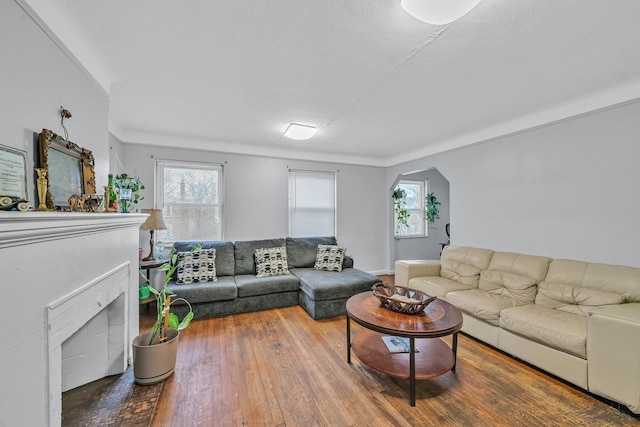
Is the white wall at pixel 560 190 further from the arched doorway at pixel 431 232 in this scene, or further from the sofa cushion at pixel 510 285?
the arched doorway at pixel 431 232

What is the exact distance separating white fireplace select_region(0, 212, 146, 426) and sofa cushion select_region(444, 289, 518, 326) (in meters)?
3.10

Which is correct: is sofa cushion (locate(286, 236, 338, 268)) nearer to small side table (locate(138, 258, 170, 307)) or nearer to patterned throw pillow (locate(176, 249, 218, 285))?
patterned throw pillow (locate(176, 249, 218, 285))

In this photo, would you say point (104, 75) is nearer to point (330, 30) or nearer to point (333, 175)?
point (330, 30)

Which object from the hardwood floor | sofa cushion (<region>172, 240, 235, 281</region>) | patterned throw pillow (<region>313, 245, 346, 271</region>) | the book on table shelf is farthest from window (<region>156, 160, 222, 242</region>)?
the book on table shelf

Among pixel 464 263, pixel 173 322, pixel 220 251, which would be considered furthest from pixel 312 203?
pixel 173 322

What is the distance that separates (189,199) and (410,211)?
446cm

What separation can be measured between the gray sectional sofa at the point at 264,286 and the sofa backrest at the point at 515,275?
1362 millimetres

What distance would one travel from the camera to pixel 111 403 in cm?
178

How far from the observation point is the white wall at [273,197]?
3.84 metres

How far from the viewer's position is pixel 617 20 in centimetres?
154

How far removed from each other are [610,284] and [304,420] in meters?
2.78

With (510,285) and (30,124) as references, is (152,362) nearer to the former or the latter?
(30,124)

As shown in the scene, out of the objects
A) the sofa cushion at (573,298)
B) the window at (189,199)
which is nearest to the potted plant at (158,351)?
the window at (189,199)

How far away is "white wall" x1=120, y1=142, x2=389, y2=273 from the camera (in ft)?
12.6
